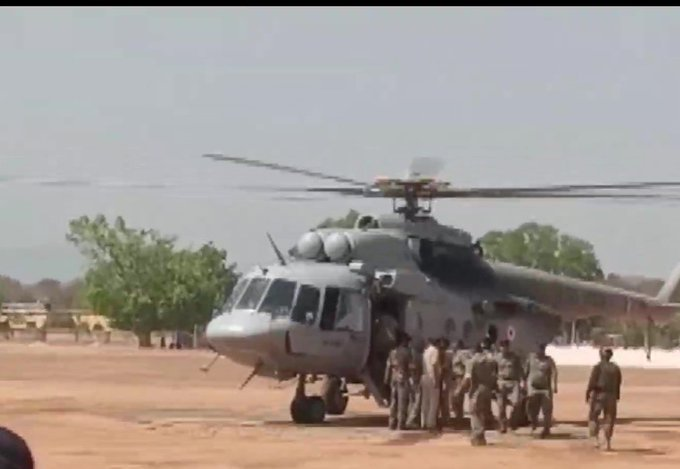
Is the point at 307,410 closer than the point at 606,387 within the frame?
No

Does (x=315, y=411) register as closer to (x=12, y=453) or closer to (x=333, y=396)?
(x=333, y=396)

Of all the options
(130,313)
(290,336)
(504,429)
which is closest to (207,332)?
(290,336)

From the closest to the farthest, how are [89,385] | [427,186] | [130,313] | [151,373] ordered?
[427,186] < [89,385] < [151,373] < [130,313]

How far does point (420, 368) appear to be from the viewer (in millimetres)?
19812

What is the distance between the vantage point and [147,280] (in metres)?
92.0

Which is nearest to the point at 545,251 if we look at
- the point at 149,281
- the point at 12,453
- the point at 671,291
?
the point at 149,281

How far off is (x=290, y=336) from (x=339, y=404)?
3.52 metres

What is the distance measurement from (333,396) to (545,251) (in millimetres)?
96327

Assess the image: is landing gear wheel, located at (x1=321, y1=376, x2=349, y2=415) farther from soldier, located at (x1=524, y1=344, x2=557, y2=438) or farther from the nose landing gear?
soldier, located at (x1=524, y1=344, x2=557, y2=438)

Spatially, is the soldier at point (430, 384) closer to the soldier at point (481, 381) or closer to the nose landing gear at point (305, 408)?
the soldier at point (481, 381)

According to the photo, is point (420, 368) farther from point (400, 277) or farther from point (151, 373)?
point (151, 373)

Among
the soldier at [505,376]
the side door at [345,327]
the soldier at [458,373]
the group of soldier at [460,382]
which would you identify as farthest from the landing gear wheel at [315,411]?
the soldier at [505,376]

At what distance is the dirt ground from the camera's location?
1522cm

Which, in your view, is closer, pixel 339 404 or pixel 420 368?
pixel 420 368
